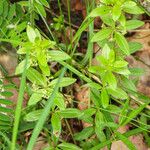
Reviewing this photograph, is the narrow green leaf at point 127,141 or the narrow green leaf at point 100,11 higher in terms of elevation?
the narrow green leaf at point 100,11

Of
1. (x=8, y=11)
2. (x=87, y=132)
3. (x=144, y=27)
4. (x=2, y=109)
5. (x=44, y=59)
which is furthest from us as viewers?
(x=144, y=27)

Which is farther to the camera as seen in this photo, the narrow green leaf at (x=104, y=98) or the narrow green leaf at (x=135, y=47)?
the narrow green leaf at (x=135, y=47)

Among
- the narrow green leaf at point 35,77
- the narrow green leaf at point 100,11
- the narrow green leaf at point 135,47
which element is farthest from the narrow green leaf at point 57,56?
the narrow green leaf at point 135,47

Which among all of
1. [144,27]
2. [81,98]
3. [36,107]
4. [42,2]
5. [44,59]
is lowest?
[81,98]

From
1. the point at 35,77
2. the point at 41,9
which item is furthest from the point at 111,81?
the point at 41,9

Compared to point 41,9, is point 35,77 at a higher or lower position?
lower

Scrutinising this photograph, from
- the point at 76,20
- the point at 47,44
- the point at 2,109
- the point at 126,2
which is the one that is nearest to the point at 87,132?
the point at 2,109

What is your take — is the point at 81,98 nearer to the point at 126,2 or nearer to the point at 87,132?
the point at 87,132

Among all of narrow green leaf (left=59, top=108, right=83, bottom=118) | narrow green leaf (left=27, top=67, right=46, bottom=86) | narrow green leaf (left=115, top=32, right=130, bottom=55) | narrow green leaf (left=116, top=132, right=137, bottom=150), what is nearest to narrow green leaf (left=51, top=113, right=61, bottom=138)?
narrow green leaf (left=59, top=108, right=83, bottom=118)

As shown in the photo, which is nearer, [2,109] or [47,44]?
[47,44]

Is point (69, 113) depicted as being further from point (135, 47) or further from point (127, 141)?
point (135, 47)

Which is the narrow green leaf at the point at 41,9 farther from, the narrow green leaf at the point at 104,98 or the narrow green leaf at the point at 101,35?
the narrow green leaf at the point at 104,98
